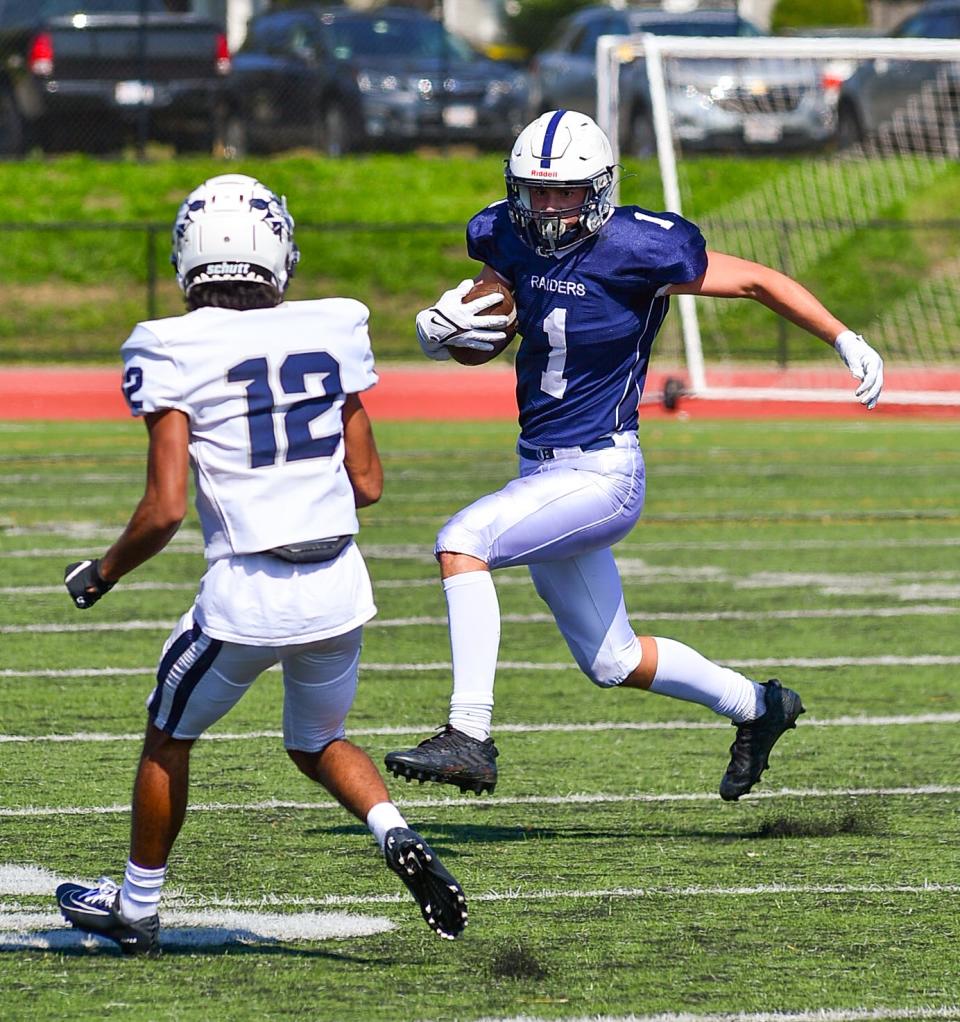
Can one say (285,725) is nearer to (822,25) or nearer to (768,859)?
(768,859)

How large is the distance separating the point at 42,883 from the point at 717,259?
2.18 metres

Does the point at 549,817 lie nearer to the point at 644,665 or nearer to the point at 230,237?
the point at 644,665

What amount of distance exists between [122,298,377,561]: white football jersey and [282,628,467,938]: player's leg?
25 centimetres

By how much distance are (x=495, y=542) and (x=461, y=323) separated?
20.5 inches

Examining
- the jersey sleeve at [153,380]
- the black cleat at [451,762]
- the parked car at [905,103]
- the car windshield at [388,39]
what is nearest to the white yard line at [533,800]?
the black cleat at [451,762]

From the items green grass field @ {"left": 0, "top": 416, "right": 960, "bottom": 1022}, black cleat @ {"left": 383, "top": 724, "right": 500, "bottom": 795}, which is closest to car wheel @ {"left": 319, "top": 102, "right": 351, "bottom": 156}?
green grass field @ {"left": 0, "top": 416, "right": 960, "bottom": 1022}

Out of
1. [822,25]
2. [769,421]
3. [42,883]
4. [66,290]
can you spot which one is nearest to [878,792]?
[42,883]

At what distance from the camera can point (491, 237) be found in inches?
195

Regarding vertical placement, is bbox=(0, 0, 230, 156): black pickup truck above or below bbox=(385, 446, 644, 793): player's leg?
below

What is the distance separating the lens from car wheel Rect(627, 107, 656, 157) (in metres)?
20.6

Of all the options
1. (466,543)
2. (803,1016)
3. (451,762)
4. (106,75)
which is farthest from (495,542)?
(106,75)

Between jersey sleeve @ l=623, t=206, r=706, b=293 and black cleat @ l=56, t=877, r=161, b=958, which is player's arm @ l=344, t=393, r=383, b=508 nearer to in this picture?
black cleat @ l=56, t=877, r=161, b=958

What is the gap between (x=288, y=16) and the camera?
2227cm

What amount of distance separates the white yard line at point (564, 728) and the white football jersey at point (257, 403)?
2258 mm
